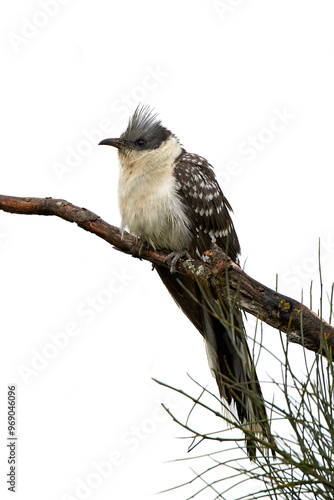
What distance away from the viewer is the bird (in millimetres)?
4867

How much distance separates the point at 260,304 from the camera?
380 centimetres

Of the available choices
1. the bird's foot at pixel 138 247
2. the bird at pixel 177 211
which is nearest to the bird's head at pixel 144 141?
the bird at pixel 177 211

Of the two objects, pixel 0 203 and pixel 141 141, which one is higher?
→ pixel 141 141

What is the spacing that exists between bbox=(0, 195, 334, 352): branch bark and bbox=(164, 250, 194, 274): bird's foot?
0.04m

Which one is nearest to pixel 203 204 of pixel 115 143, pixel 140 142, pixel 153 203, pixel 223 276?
pixel 153 203

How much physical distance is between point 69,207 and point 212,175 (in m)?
1.43

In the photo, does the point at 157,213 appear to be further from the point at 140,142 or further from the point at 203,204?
the point at 140,142

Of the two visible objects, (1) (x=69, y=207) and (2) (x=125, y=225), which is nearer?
(1) (x=69, y=207)

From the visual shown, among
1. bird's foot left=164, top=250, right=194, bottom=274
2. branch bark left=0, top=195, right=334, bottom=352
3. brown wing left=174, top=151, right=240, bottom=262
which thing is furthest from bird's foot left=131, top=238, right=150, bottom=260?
brown wing left=174, top=151, right=240, bottom=262

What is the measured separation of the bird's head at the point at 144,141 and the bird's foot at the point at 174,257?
87cm

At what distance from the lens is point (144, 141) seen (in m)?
5.38

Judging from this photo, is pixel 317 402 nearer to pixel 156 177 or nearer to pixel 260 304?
pixel 260 304

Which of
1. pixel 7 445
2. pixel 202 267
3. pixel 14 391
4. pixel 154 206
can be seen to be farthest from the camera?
pixel 14 391

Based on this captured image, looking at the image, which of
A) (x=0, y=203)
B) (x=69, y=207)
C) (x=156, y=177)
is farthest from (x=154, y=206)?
(x=0, y=203)
